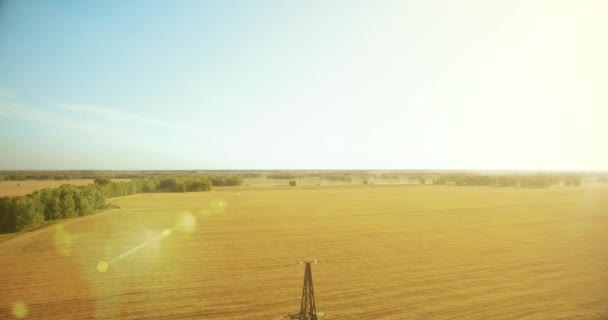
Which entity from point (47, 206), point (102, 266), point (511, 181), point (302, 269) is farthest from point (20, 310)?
point (511, 181)

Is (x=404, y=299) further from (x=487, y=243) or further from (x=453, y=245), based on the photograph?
(x=487, y=243)

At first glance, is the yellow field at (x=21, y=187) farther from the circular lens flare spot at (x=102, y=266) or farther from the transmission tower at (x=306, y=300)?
the transmission tower at (x=306, y=300)

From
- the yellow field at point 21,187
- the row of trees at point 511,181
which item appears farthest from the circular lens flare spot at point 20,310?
the row of trees at point 511,181

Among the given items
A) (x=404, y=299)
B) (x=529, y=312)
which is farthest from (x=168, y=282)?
(x=529, y=312)

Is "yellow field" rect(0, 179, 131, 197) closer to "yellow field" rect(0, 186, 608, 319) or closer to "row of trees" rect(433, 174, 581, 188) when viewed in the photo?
"yellow field" rect(0, 186, 608, 319)

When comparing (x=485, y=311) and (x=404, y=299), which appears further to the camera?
(x=404, y=299)
